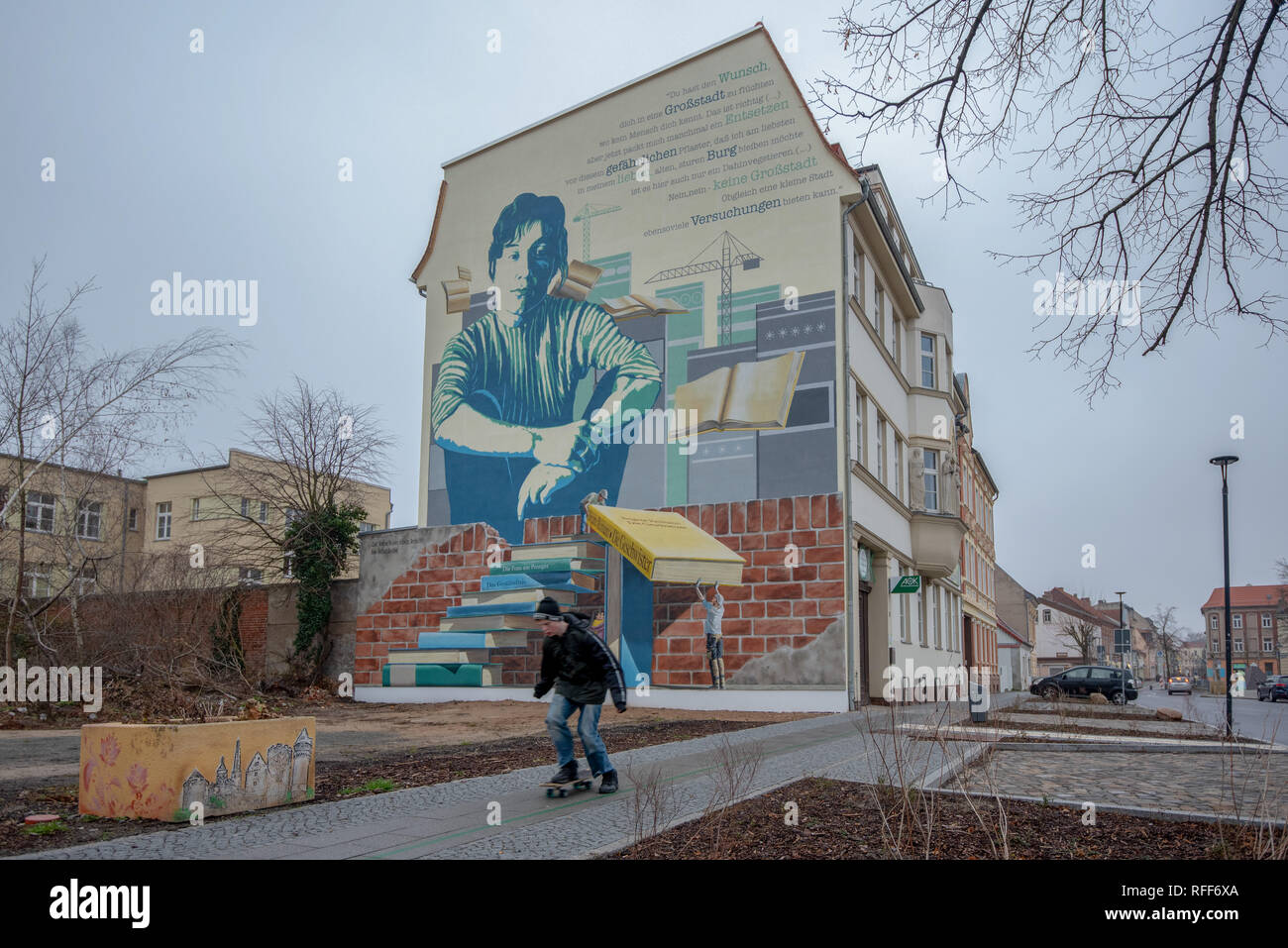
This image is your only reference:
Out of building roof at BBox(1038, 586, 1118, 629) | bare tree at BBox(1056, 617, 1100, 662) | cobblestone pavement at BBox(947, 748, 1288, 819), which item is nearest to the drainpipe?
cobblestone pavement at BBox(947, 748, 1288, 819)

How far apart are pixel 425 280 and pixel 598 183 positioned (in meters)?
6.20

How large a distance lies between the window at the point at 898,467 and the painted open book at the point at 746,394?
22.0 ft

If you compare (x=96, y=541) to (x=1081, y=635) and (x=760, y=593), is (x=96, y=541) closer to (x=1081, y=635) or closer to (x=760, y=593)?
(x=760, y=593)

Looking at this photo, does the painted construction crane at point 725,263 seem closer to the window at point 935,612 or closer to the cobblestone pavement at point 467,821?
the window at point 935,612

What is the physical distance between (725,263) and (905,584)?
893cm

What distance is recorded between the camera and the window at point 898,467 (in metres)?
27.1

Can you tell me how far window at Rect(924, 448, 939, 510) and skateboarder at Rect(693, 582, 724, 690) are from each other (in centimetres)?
1074

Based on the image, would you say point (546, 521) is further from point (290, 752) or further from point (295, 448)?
point (290, 752)

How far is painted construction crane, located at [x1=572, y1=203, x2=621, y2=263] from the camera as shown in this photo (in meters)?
24.9

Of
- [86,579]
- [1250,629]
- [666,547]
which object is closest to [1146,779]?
[666,547]

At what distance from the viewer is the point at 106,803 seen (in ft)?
24.4

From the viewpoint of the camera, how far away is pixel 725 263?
22.6m

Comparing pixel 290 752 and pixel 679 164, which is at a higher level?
pixel 679 164
